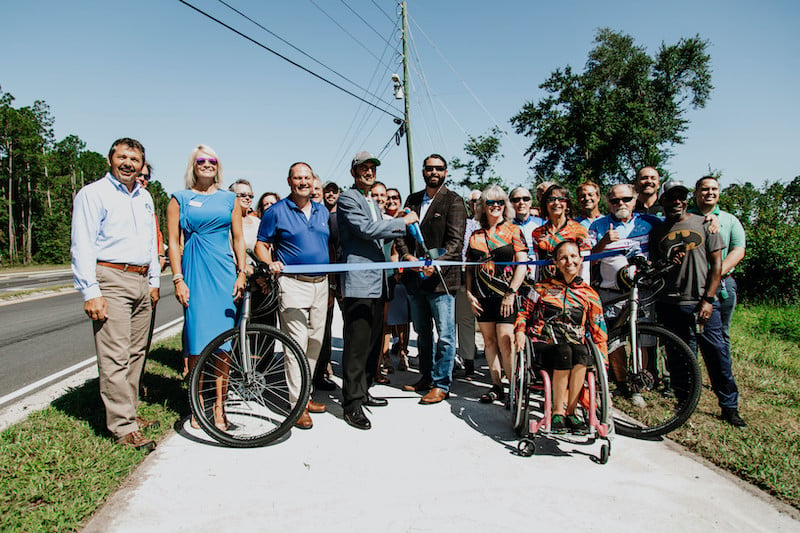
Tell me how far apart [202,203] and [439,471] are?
103 inches

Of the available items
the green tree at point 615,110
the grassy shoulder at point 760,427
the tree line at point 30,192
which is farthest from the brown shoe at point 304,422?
the tree line at point 30,192

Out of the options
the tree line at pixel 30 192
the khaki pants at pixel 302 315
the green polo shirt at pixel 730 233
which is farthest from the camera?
the tree line at pixel 30 192

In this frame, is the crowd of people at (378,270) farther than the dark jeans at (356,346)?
No

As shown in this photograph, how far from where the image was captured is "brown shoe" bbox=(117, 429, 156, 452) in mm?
3307

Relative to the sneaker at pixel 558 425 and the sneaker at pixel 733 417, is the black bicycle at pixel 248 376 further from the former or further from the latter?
the sneaker at pixel 733 417

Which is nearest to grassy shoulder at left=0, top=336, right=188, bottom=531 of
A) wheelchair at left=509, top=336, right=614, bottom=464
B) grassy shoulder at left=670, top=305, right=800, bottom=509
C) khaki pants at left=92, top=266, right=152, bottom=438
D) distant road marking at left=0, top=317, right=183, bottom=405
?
khaki pants at left=92, top=266, right=152, bottom=438

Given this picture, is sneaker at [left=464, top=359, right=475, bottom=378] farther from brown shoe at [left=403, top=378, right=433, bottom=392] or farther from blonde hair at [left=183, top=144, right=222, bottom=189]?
blonde hair at [left=183, top=144, right=222, bottom=189]

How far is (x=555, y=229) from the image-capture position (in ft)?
13.5

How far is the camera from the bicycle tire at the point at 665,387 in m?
3.44

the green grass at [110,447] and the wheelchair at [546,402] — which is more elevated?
the wheelchair at [546,402]

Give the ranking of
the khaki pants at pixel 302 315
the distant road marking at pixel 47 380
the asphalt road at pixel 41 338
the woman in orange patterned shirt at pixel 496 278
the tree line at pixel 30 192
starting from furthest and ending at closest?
the tree line at pixel 30 192
the asphalt road at pixel 41 338
the distant road marking at pixel 47 380
the woman in orange patterned shirt at pixel 496 278
the khaki pants at pixel 302 315

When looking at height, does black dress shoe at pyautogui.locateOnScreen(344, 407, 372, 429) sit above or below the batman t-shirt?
below

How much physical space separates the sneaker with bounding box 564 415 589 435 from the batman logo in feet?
5.68

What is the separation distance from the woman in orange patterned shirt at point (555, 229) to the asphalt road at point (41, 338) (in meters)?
5.80
